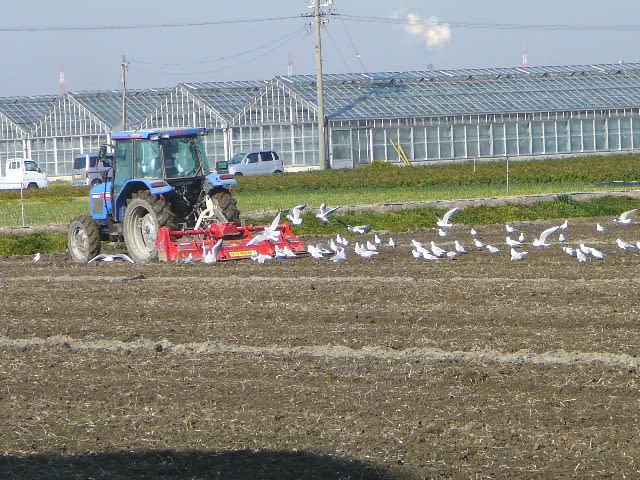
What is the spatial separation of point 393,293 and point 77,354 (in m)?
4.16

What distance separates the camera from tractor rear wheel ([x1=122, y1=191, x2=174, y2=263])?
16906mm

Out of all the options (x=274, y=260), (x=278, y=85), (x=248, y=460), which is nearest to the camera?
(x=248, y=460)

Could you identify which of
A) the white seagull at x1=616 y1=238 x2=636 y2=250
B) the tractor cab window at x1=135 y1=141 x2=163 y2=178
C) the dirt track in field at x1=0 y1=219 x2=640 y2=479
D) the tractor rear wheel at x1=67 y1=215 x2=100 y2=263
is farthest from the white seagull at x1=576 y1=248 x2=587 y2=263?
the tractor rear wheel at x1=67 y1=215 x2=100 y2=263

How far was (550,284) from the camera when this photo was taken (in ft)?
42.5

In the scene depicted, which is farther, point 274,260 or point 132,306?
point 274,260

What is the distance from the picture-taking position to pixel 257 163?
5212cm

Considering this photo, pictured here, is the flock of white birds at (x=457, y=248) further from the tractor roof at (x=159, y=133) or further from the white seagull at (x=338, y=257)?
Result: the tractor roof at (x=159, y=133)

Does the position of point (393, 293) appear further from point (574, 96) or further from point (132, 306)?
point (574, 96)

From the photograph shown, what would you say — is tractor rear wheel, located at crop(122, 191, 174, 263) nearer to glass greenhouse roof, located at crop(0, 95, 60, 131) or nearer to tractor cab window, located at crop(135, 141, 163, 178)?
tractor cab window, located at crop(135, 141, 163, 178)

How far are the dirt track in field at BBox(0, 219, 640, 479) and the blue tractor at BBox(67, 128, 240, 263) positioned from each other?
9.16 feet

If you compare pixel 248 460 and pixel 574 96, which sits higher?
pixel 574 96

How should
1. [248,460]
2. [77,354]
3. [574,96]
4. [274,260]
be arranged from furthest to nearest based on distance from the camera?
[574,96]
[274,260]
[77,354]
[248,460]

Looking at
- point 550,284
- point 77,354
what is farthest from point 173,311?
point 550,284

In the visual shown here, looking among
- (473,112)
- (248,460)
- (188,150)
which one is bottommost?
(248,460)
